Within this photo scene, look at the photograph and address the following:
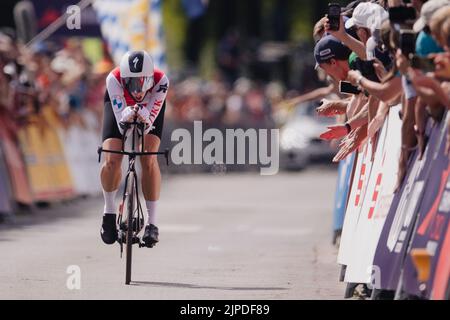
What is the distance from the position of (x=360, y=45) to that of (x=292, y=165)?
2585cm

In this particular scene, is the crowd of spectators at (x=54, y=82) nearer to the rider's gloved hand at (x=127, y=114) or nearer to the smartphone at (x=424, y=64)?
the rider's gloved hand at (x=127, y=114)

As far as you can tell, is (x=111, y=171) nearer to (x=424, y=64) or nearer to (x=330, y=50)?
(x=330, y=50)

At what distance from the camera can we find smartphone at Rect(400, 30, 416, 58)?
33.0 ft

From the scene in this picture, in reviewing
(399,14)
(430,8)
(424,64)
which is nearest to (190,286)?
(399,14)

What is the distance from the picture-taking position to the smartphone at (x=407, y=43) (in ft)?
33.0

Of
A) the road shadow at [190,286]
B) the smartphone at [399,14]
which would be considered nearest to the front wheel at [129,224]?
the road shadow at [190,286]

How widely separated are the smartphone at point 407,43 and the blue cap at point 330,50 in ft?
9.33

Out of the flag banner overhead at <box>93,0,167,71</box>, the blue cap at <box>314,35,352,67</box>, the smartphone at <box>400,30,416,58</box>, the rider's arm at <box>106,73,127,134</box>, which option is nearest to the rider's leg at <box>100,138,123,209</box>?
the rider's arm at <box>106,73,127,134</box>

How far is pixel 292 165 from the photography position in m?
38.3

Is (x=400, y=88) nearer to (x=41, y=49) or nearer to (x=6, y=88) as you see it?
(x=6, y=88)

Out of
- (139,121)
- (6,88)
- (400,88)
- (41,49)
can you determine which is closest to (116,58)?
(41,49)

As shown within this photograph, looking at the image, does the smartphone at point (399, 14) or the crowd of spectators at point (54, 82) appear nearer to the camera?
the smartphone at point (399, 14)

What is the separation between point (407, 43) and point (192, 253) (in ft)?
18.3

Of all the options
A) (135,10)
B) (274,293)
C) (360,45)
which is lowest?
(274,293)
